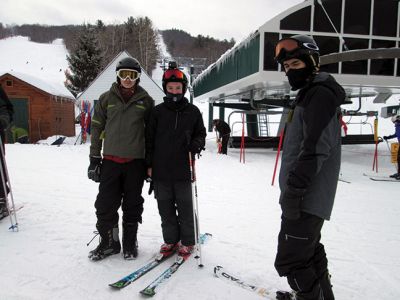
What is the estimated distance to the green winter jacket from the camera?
3.31m

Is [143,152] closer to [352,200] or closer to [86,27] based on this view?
[352,200]

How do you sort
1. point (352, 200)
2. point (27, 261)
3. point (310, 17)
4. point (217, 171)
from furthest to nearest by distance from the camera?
point (310, 17)
point (217, 171)
point (352, 200)
point (27, 261)

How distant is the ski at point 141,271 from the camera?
2.91 meters

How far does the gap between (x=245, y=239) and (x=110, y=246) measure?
1.62m

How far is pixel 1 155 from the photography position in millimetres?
4371

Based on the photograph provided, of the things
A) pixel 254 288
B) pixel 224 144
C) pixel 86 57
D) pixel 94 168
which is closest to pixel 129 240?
pixel 94 168

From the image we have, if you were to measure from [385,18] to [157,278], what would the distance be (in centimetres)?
1252

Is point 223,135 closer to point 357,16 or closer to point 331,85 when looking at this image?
point 357,16

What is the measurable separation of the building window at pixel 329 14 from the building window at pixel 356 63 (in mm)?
820

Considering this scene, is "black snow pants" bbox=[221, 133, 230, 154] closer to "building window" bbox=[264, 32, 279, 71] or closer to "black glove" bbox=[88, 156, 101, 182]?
"building window" bbox=[264, 32, 279, 71]

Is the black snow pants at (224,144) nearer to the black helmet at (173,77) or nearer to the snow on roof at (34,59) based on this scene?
the black helmet at (173,77)

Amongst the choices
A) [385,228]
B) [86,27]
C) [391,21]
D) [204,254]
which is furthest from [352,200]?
[86,27]

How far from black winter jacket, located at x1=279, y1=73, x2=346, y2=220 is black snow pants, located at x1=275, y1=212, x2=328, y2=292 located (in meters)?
0.10

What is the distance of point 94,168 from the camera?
11.0 feet
